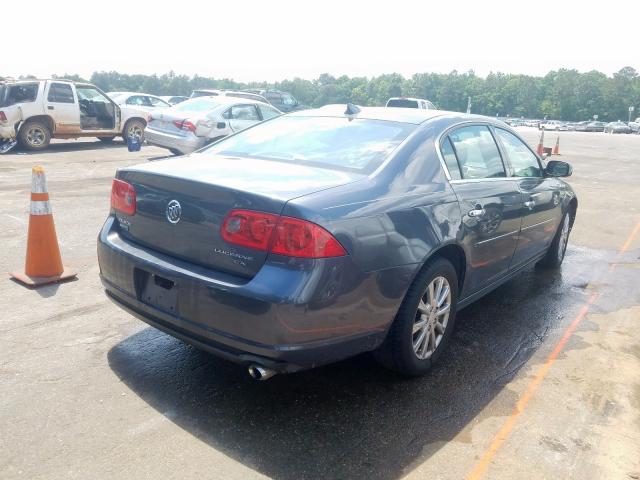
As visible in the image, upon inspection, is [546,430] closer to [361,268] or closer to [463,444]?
[463,444]

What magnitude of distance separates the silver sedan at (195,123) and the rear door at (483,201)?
9048mm

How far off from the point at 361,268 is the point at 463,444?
1012 mm

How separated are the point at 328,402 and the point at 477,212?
1595 mm

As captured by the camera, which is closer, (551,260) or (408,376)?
(408,376)

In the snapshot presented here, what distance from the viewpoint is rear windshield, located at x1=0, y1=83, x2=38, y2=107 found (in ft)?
45.3

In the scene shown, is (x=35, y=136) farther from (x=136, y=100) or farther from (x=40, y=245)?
(x=40, y=245)

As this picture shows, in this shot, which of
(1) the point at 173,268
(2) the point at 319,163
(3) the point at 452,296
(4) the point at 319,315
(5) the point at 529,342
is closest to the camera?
(4) the point at 319,315

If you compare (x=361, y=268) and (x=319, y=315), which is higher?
(x=361, y=268)

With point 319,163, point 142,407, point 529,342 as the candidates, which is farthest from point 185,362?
point 529,342

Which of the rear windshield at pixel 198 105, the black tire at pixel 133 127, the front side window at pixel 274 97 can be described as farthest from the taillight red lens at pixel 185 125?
the front side window at pixel 274 97

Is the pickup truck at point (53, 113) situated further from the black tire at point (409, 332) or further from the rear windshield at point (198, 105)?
the black tire at point (409, 332)

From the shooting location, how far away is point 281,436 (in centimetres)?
280

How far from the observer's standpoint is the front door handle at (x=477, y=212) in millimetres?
3725

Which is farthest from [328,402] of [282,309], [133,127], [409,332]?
[133,127]
